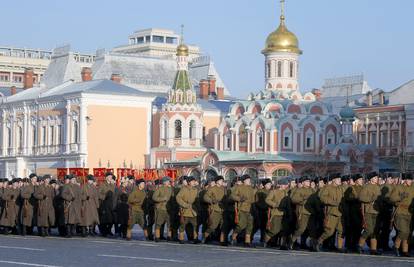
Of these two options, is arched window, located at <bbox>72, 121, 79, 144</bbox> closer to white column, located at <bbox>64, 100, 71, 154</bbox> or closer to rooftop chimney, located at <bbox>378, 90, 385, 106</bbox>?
white column, located at <bbox>64, 100, 71, 154</bbox>

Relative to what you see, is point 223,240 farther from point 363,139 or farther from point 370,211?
point 363,139

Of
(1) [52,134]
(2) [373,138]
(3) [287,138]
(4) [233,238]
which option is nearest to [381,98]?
(2) [373,138]

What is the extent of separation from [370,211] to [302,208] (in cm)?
153

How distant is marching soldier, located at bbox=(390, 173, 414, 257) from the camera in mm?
19734

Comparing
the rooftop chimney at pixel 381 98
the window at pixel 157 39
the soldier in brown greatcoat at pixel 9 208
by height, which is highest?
the window at pixel 157 39

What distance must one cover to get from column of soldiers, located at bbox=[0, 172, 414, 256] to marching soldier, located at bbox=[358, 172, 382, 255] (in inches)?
0.7

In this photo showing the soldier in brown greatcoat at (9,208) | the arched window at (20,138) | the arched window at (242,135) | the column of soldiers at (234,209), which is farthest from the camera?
the arched window at (20,138)

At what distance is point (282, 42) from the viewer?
67.9 m

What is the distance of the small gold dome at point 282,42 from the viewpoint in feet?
223

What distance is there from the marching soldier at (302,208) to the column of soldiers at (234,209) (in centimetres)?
2

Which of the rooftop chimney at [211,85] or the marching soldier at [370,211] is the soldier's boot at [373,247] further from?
the rooftop chimney at [211,85]

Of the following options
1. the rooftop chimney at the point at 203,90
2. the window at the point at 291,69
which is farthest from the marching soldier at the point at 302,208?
the rooftop chimney at the point at 203,90

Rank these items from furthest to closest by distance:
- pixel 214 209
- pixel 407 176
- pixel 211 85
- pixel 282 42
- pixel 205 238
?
pixel 211 85, pixel 282 42, pixel 205 238, pixel 214 209, pixel 407 176

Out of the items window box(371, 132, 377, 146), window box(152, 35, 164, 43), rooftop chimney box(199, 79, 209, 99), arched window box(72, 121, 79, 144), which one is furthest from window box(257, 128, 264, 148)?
window box(152, 35, 164, 43)
